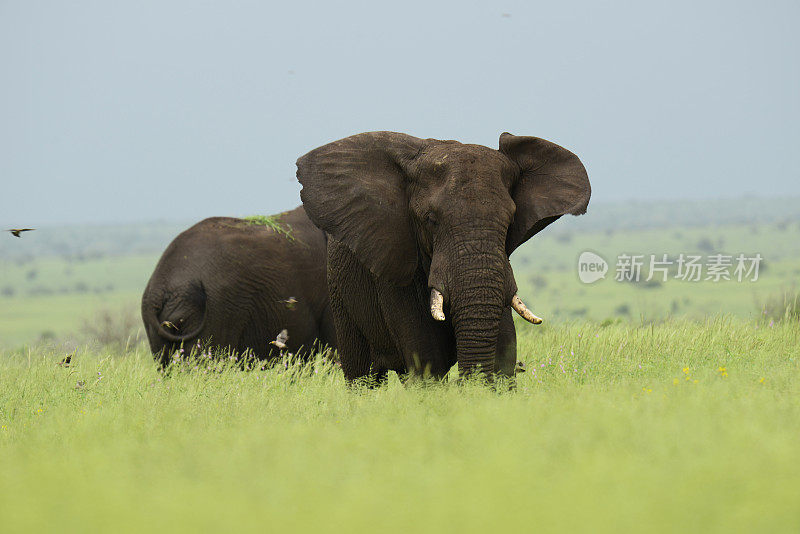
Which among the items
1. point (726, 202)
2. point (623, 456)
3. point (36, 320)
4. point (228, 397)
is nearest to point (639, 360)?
point (228, 397)

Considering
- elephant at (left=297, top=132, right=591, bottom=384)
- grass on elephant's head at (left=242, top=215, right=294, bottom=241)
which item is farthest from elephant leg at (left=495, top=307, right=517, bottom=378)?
grass on elephant's head at (left=242, top=215, right=294, bottom=241)

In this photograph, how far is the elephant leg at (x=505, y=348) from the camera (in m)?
8.31

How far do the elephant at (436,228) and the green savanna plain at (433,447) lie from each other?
0.45 m

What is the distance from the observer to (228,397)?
8.98m

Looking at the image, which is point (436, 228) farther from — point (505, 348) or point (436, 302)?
point (505, 348)

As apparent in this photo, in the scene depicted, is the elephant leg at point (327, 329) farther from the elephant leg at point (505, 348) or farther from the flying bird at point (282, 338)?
the elephant leg at point (505, 348)

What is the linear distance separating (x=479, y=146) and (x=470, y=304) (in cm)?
133

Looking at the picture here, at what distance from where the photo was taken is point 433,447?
6.22m

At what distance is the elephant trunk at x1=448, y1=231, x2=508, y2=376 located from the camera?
7.77 meters

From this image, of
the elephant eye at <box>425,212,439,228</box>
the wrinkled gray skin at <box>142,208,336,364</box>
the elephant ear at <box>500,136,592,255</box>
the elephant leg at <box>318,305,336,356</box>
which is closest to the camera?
the elephant eye at <box>425,212,439,228</box>

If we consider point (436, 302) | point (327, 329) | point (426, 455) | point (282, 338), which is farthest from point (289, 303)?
point (426, 455)

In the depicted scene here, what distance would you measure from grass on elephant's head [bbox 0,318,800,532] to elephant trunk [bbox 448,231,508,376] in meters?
0.27

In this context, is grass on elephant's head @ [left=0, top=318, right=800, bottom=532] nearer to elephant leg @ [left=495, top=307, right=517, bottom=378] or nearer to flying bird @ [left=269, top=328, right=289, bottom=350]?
elephant leg @ [left=495, top=307, right=517, bottom=378]

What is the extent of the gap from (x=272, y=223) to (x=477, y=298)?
22.4 feet
